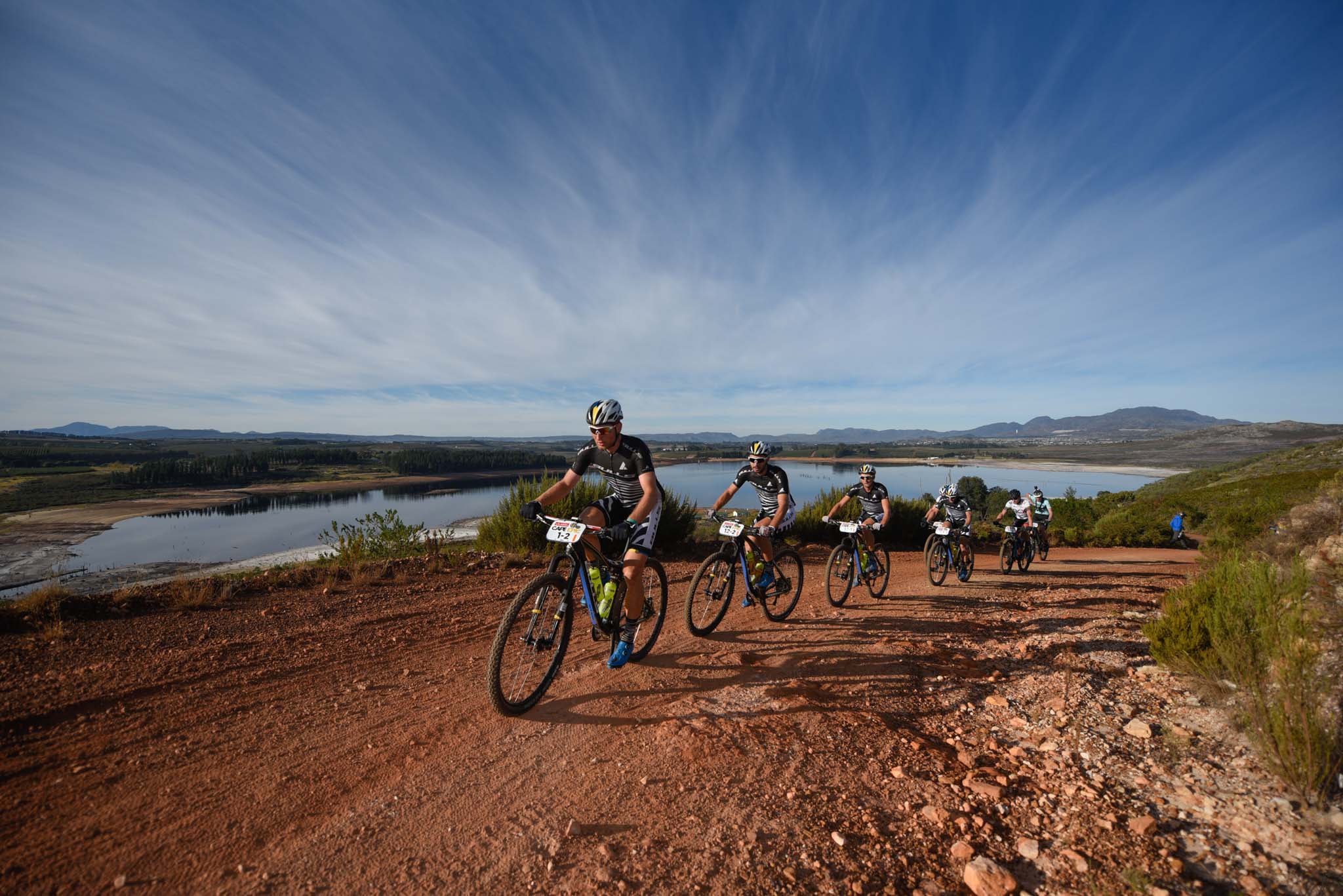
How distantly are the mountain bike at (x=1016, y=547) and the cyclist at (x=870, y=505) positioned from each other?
4749mm

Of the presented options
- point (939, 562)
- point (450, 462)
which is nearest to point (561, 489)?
point (939, 562)

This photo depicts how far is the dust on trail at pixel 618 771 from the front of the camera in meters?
2.34

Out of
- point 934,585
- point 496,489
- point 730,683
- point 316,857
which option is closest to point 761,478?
point 730,683

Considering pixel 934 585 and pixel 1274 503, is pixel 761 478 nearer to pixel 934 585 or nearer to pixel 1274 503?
pixel 934 585

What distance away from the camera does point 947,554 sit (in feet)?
31.3

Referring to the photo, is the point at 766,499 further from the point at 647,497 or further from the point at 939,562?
the point at 939,562

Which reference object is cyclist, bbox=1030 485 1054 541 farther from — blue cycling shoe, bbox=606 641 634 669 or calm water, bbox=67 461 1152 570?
blue cycling shoe, bbox=606 641 634 669

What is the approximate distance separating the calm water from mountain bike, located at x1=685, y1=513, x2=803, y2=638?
20.1ft

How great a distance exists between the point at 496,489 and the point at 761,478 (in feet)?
200

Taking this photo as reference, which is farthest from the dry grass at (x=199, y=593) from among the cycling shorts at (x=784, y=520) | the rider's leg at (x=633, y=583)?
the cycling shorts at (x=784, y=520)

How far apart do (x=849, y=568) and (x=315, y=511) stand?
55.7 m

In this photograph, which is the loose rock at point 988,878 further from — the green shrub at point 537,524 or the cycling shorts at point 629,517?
the green shrub at point 537,524

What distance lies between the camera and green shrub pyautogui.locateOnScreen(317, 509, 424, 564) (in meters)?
9.04

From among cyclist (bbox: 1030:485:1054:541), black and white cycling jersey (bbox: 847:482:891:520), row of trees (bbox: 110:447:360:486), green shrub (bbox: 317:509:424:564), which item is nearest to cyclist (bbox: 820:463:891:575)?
black and white cycling jersey (bbox: 847:482:891:520)
